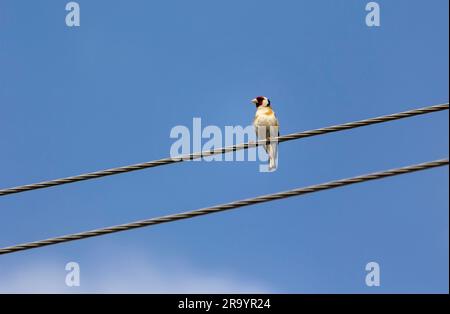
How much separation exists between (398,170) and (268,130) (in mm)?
6727

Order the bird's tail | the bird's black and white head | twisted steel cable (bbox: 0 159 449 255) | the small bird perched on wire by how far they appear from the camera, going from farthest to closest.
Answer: the bird's black and white head, the small bird perched on wire, the bird's tail, twisted steel cable (bbox: 0 159 449 255)

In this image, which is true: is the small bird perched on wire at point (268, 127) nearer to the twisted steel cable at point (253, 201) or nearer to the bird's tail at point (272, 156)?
the bird's tail at point (272, 156)

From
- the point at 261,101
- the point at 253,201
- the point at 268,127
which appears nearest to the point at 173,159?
the point at 253,201

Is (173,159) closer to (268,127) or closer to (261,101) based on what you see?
(268,127)

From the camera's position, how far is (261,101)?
13.0m

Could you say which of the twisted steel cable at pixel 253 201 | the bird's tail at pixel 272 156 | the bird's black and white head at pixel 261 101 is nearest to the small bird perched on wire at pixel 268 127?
the bird's tail at pixel 272 156

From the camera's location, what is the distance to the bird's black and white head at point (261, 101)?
12.9 m

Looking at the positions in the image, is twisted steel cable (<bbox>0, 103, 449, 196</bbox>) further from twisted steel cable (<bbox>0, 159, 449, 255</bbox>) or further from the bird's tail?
the bird's tail

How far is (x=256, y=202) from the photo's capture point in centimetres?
509

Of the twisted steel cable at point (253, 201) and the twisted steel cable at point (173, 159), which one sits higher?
the twisted steel cable at point (173, 159)

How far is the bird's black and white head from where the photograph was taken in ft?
42.2

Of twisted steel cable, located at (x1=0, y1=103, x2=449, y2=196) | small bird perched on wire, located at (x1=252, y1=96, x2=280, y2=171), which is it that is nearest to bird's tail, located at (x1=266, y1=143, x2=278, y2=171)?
small bird perched on wire, located at (x1=252, y1=96, x2=280, y2=171)
